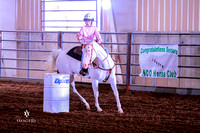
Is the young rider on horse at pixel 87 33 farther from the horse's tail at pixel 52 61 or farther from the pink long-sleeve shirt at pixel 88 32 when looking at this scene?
the horse's tail at pixel 52 61

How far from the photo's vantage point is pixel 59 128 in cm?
369

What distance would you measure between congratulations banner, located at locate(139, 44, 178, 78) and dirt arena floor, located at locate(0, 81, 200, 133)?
2.62 ft

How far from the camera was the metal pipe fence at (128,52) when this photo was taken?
8148 mm

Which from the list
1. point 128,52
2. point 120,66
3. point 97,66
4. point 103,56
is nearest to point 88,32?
point 103,56

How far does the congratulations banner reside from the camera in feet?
24.5

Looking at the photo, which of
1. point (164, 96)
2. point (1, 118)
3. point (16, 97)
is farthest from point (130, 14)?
point (1, 118)

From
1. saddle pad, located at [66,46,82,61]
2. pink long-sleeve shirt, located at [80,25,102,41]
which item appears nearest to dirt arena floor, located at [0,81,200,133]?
saddle pad, located at [66,46,82,61]

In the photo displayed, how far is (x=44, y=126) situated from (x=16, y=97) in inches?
114

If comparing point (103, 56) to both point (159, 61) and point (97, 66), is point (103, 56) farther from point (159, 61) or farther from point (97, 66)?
point (159, 61)

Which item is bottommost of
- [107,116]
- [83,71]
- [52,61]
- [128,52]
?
[107,116]

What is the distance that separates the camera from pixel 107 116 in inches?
180

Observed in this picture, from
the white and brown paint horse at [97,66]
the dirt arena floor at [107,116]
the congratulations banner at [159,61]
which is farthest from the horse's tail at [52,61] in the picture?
the congratulations banner at [159,61]

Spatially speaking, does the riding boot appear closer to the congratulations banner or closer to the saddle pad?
the saddle pad

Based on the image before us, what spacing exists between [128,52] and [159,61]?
0.99 metres
